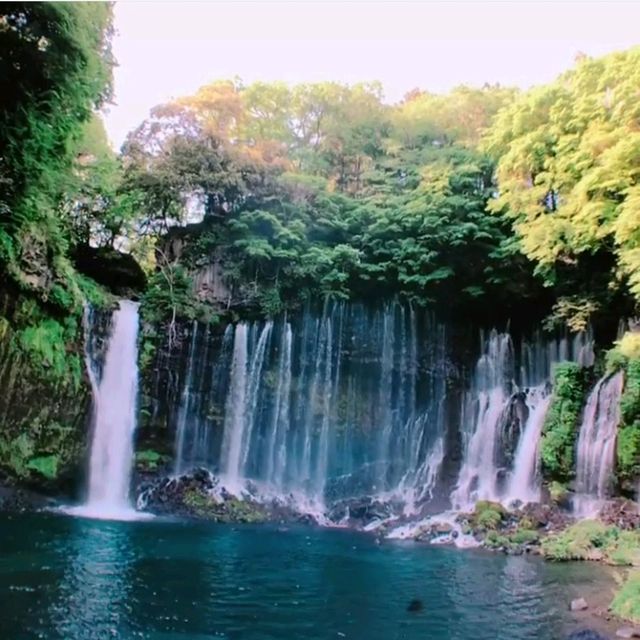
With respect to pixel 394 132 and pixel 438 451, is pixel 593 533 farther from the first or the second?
pixel 394 132

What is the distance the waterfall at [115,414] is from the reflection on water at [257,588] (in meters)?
3.91

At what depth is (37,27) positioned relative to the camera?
6812mm

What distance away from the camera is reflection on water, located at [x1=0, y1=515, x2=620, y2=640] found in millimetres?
7410

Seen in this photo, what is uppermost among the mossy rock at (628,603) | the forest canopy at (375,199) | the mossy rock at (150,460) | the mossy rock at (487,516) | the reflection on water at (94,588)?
the forest canopy at (375,199)

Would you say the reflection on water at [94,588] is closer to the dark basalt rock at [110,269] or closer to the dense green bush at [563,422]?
the dark basalt rock at [110,269]

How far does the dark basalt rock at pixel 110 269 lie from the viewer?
68.5ft

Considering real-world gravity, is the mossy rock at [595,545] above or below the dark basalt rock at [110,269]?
below

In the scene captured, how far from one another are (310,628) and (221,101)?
1906cm

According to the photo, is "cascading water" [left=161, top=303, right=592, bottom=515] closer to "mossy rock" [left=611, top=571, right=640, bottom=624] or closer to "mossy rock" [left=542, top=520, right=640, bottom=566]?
"mossy rock" [left=542, top=520, right=640, bottom=566]

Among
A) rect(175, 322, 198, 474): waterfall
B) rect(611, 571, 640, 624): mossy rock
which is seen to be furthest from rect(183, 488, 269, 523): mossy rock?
rect(611, 571, 640, 624): mossy rock

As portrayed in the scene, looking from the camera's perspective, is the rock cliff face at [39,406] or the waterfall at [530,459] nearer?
the rock cliff face at [39,406]

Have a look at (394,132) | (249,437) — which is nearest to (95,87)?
(249,437)

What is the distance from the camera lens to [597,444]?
1630cm

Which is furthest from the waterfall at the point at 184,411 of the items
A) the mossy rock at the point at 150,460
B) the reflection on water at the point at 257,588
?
the reflection on water at the point at 257,588
